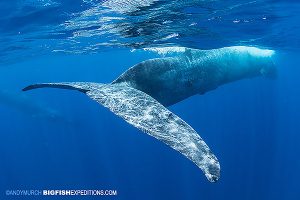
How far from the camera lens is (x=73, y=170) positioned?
3912cm

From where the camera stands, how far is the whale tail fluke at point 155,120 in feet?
13.1

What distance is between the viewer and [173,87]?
9.49 meters

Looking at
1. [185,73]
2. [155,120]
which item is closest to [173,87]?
[185,73]

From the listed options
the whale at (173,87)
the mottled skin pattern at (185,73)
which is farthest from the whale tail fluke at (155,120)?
the mottled skin pattern at (185,73)

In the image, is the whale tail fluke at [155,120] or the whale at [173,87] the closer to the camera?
the whale tail fluke at [155,120]

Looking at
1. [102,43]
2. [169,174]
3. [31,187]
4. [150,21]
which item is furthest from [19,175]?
[150,21]

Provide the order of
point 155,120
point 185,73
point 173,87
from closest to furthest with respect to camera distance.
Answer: point 155,120 → point 173,87 → point 185,73

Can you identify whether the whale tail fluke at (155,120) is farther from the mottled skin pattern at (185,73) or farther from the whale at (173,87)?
the mottled skin pattern at (185,73)

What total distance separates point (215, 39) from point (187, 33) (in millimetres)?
2398

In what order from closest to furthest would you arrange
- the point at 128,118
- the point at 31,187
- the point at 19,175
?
1. the point at 128,118
2. the point at 31,187
3. the point at 19,175

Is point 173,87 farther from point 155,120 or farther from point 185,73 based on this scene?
point 155,120

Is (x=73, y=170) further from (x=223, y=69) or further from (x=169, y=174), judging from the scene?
(x=223, y=69)

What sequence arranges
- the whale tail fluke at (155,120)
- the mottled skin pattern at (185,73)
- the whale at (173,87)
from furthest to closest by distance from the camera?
the mottled skin pattern at (185,73), the whale at (173,87), the whale tail fluke at (155,120)

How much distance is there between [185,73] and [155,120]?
5350mm
